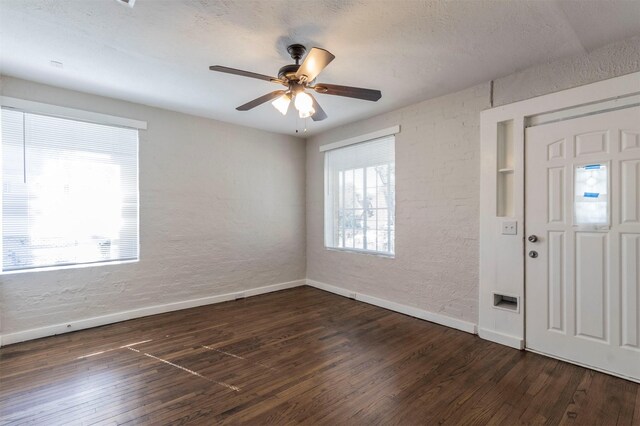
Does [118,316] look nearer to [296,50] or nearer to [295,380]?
[295,380]

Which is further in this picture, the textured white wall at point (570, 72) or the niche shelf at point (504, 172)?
the niche shelf at point (504, 172)

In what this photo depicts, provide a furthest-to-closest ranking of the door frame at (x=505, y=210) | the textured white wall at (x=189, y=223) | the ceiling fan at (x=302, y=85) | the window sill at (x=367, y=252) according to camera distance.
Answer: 1. the window sill at (x=367, y=252)
2. the textured white wall at (x=189, y=223)
3. the door frame at (x=505, y=210)
4. the ceiling fan at (x=302, y=85)

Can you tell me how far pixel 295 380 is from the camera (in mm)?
2299

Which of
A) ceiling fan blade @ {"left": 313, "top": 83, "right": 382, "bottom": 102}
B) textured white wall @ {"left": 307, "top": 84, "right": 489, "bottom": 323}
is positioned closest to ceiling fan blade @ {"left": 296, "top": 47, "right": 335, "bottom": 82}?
ceiling fan blade @ {"left": 313, "top": 83, "right": 382, "bottom": 102}

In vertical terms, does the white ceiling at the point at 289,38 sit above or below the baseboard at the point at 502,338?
above

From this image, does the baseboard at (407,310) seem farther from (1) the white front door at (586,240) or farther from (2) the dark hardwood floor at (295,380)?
(1) the white front door at (586,240)

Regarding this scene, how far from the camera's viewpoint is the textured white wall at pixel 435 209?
127 inches

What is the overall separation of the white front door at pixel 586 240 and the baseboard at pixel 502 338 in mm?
81

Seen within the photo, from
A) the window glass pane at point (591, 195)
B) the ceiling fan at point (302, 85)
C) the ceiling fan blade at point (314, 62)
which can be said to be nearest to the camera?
the ceiling fan blade at point (314, 62)

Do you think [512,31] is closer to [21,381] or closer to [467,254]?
[467,254]

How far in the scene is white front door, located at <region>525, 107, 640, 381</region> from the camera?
90.0 inches

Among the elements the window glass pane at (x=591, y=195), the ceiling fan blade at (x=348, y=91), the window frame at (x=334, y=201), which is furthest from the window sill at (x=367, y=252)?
the ceiling fan blade at (x=348, y=91)

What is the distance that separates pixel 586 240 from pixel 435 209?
1378mm

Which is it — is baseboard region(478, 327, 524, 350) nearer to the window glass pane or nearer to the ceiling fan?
the window glass pane
